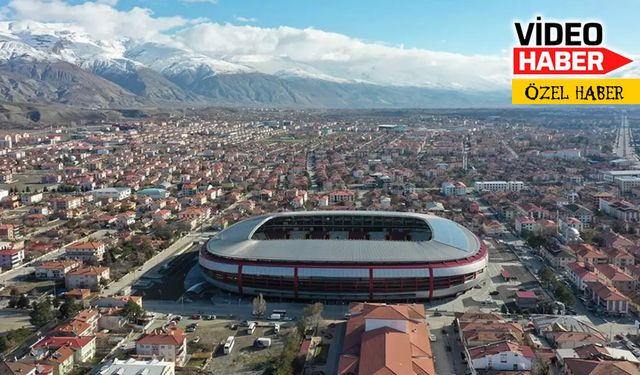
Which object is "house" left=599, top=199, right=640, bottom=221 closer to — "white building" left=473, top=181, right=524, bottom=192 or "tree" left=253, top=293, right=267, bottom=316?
"white building" left=473, top=181, right=524, bottom=192

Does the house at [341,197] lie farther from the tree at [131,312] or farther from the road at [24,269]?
the tree at [131,312]

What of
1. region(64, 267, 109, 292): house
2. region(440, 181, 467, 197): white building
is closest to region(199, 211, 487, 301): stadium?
region(64, 267, 109, 292): house

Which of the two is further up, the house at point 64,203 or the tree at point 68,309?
the house at point 64,203

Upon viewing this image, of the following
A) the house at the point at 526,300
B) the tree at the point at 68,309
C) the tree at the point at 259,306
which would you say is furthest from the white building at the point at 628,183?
the tree at the point at 68,309

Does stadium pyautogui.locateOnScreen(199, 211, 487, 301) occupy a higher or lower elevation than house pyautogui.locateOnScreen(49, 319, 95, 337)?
higher

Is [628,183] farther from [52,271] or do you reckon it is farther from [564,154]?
[52,271]

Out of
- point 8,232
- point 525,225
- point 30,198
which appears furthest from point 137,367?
point 30,198
